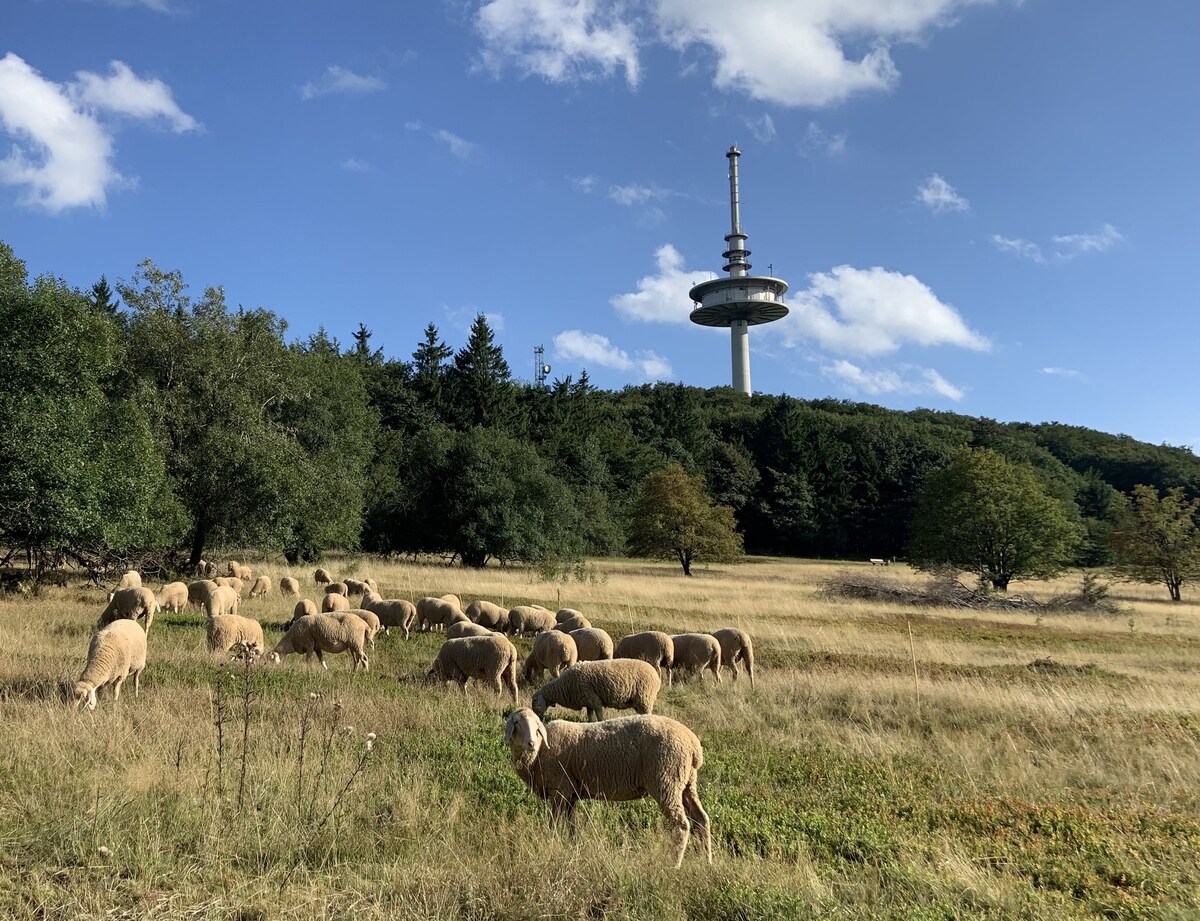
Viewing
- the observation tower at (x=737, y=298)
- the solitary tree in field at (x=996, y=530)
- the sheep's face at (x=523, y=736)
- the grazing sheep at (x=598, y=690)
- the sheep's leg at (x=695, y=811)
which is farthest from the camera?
the observation tower at (x=737, y=298)

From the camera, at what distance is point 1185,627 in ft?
89.6

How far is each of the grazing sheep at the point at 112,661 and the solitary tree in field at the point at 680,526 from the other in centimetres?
3924

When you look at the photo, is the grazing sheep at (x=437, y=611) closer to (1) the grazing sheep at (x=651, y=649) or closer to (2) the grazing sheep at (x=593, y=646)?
(2) the grazing sheep at (x=593, y=646)

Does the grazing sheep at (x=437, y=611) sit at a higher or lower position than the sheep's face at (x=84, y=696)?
lower

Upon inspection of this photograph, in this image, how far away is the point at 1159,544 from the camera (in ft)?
128

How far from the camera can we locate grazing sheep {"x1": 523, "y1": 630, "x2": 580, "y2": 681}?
12.2m

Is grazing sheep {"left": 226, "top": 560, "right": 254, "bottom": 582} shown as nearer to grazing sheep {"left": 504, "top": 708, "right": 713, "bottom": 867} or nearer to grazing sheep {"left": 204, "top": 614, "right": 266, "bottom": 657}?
grazing sheep {"left": 204, "top": 614, "right": 266, "bottom": 657}

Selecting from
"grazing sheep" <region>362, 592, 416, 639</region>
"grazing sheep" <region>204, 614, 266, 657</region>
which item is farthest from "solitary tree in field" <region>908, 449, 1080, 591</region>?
"grazing sheep" <region>204, 614, 266, 657</region>

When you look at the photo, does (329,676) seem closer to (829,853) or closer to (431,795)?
(431,795)

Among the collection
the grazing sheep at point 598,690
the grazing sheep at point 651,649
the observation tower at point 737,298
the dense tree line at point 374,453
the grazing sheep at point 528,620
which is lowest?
the grazing sheep at point 528,620

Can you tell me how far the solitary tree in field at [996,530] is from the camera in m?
38.7

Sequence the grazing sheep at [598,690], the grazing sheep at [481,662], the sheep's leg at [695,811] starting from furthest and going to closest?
the grazing sheep at [481,662] < the grazing sheep at [598,690] < the sheep's leg at [695,811]

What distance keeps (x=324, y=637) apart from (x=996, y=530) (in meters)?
37.5

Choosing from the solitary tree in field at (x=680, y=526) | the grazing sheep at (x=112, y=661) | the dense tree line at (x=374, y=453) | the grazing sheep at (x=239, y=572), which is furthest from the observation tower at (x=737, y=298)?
the grazing sheep at (x=112, y=661)
